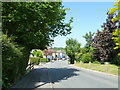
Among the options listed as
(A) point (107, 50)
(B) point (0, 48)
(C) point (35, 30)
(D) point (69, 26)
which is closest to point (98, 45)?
(A) point (107, 50)

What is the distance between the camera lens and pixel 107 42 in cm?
2950

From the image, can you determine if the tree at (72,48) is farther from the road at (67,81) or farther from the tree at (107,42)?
the road at (67,81)

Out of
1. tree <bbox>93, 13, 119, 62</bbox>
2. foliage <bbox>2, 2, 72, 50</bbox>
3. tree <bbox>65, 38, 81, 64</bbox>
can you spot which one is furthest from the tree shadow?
tree <bbox>65, 38, 81, 64</bbox>

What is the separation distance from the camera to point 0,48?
8133 millimetres

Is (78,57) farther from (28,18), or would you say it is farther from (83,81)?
(28,18)

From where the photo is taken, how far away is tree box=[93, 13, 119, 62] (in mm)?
29141

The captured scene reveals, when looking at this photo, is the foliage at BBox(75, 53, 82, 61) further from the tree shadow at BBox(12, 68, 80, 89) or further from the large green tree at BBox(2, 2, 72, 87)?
the large green tree at BBox(2, 2, 72, 87)

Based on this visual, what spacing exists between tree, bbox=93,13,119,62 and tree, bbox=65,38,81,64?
21440mm

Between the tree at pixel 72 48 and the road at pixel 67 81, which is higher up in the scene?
the tree at pixel 72 48

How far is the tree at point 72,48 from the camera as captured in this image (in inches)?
2050

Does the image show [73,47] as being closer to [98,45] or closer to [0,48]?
[98,45]

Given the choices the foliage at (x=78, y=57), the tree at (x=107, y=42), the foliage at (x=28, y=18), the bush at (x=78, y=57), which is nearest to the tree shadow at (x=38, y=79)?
the foliage at (x=28, y=18)

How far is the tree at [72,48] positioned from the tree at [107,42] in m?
21.4

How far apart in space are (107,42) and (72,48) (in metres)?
23.3
